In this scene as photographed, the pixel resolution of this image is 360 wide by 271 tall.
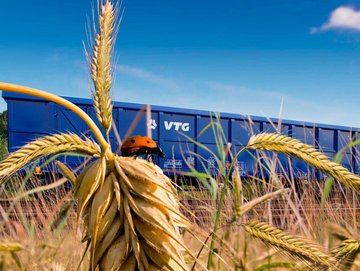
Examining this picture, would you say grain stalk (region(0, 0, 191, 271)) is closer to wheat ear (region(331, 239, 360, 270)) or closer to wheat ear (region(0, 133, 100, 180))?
wheat ear (region(0, 133, 100, 180))

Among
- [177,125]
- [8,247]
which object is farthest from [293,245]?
[177,125]

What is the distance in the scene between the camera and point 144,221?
0.58 metres

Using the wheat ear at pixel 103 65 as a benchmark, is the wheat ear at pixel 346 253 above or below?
below

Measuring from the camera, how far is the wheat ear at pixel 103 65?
0.61 m

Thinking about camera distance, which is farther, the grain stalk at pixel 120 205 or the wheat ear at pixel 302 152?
the wheat ear at pixel 302 152

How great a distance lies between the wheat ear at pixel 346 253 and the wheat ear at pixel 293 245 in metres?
0.13

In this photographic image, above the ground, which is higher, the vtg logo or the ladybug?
the ladybug

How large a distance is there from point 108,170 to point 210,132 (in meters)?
11.0

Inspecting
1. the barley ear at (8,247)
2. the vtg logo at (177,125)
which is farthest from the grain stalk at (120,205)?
the vtg logo at (177,125)

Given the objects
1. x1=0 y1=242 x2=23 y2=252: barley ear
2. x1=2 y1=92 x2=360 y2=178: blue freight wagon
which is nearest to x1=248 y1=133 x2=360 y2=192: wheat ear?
x1=0 y1=242 x2=23 y2=252: barley ear

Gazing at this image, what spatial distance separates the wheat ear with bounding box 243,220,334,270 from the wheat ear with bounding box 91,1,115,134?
0.48m

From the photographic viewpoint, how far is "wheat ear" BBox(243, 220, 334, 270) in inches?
35.1

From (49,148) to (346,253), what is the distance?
832mm

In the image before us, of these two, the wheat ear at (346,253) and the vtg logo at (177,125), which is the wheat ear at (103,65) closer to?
the wheat ear at (346,253)
